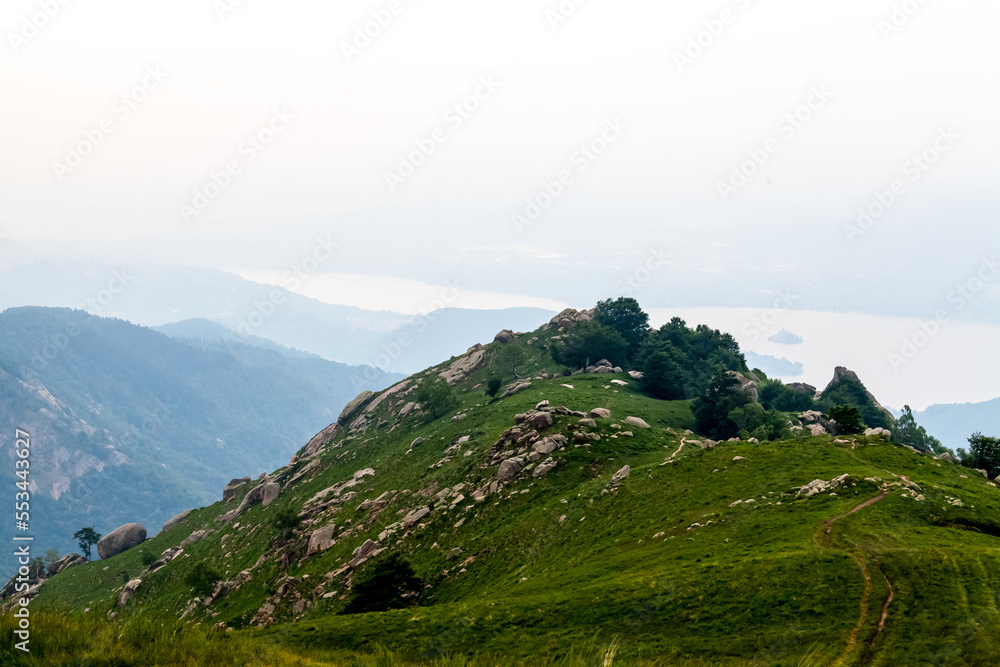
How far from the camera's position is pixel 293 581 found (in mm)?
58188

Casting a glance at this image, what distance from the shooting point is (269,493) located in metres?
100

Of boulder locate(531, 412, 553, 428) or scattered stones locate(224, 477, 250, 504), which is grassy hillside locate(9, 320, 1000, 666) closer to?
boulder locate(531, 412, 553, 428)

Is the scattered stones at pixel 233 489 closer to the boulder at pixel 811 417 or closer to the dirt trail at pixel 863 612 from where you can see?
the boulder at pixel 811 417

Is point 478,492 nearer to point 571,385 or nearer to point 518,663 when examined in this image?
point 571,385

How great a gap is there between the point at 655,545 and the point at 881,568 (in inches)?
540

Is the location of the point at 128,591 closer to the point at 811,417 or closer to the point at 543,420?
the point at 543,420

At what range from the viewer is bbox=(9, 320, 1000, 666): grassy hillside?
24156 millimetres

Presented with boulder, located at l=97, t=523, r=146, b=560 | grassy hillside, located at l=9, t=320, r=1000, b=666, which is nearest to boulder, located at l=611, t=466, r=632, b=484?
grassy hillside, located at l=9, t=320, r=1000, b=666

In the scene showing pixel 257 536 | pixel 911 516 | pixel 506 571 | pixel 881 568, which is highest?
pixel 911 516

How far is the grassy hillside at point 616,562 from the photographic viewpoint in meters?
24.2

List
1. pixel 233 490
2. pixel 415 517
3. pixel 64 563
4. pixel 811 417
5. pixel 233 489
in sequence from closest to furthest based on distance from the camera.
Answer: pixel 415 517
pixel 811 417
pixel 233 490
pixel 233 489
pixel 64 563

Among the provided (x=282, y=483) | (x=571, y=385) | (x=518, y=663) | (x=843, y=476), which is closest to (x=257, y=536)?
(x=282, y=483)

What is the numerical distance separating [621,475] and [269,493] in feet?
227

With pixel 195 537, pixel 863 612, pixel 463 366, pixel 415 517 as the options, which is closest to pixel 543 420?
pixel 415 517
